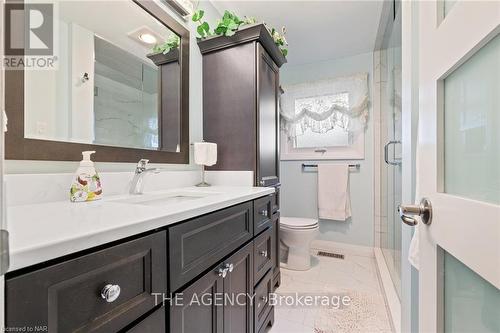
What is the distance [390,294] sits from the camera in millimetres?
1553

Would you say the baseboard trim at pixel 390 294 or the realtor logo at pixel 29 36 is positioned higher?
the realtor logo at pixel 29 36

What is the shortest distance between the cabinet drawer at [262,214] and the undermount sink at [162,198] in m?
0.24

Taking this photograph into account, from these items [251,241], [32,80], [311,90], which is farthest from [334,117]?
[32,80]

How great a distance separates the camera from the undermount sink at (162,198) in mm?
955

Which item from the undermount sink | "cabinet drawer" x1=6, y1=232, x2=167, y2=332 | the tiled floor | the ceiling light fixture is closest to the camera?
"cabinet drawer" x1=6, y1=232, x2=167, y2=332

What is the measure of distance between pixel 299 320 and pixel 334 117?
1.98 metres

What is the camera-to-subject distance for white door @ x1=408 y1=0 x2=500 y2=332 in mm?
370

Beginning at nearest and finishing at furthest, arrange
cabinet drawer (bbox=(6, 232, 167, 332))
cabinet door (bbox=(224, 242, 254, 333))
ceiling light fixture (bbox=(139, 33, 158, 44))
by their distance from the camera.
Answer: cabinet drawer (bbox=(6, 232, 167, 332)), cabinet door (bbox=(224, 242, 254, 333)), ceiling light fixture (bbox=(139, 33, 158, 44))

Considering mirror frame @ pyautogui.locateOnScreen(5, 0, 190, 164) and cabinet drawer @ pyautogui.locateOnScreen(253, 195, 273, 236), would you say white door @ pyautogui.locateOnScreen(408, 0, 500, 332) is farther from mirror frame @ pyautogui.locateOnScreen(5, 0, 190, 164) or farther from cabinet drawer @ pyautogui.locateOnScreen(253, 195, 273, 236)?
mirror frame @ pyautogui.locateOnScreen(5, 0, 190, 164)

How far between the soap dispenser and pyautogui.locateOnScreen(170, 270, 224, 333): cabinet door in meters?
0.50

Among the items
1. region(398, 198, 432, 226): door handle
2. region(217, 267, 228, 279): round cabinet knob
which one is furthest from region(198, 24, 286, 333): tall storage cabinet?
region(398, 198, 432, 226): door handle

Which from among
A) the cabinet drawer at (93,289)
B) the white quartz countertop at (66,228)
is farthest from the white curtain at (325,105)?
the cabinet drawer at (93,289)

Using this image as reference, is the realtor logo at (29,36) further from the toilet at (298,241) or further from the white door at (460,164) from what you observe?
the toilet at (298,241)

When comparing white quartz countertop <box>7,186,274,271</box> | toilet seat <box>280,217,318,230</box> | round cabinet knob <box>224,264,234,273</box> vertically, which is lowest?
toilet seat <box>280,217,318,230</box>
